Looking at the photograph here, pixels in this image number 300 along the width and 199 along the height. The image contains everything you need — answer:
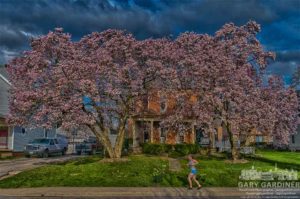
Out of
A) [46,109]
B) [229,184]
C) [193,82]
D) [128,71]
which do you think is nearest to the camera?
[229,184]

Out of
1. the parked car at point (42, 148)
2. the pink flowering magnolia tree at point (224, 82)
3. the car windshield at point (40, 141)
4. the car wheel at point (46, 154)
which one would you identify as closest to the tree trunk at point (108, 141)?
the pink flowering magnolia tree at point (224, 82)

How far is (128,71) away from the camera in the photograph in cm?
2470

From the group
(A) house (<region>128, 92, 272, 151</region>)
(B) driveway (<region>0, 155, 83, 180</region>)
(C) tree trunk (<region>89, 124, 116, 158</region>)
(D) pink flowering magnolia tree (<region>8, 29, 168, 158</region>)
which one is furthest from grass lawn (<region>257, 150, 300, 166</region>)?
(B) driveway (<region>0, 155, 83, 180</region>)

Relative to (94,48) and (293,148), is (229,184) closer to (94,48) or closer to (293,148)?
(94,48)

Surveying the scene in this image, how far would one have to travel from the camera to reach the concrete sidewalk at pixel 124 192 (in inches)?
615

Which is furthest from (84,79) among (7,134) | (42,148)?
(7,134)

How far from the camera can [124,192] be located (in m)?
16.1

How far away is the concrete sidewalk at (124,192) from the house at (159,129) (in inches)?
412

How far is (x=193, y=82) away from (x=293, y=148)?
29.5 metres

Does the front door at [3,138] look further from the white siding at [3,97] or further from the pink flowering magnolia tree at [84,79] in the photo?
the pink flowering magnolia tree at [84,79]

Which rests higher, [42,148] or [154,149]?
[42,148]

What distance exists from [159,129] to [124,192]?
27.5 metres

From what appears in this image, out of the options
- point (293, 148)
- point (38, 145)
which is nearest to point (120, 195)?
point (38, 145)

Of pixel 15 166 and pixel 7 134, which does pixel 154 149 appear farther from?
pixel 7 134
